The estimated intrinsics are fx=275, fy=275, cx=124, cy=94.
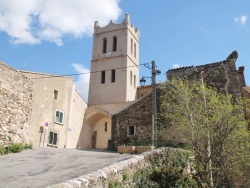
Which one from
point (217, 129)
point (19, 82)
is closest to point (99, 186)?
point (217, 129)

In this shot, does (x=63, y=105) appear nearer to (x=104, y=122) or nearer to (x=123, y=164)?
(x=104, y=122)

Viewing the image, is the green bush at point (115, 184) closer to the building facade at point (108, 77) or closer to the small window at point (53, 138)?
the small window at point (53, 138)

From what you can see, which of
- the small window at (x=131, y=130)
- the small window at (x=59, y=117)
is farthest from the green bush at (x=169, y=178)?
the small window at (x=59, y=117)

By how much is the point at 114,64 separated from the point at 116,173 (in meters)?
28.9

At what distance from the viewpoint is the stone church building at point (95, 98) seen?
57.3 feet

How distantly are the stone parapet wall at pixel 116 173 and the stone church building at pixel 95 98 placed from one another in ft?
27.7

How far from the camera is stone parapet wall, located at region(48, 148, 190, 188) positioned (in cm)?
629

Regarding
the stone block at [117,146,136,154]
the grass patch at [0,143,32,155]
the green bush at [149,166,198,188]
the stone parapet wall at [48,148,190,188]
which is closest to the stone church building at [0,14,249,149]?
the grass patch at [0,143,32,155]

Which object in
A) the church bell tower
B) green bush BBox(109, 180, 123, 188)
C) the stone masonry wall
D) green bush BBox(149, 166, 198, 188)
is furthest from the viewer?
the church bell tower

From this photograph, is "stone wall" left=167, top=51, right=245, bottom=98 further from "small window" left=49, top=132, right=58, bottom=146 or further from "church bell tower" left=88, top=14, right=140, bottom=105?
"church bell tower" left=88, top=14, right=140, bottom=105

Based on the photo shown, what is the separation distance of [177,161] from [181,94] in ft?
12.8

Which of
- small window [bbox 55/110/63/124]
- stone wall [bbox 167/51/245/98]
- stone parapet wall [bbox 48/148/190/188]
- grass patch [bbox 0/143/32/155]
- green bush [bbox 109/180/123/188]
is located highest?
stone wall [bbox 167/51/245/98]

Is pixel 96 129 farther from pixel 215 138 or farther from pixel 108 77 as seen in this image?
pixel 215 138

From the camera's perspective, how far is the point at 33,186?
6.72 meters
